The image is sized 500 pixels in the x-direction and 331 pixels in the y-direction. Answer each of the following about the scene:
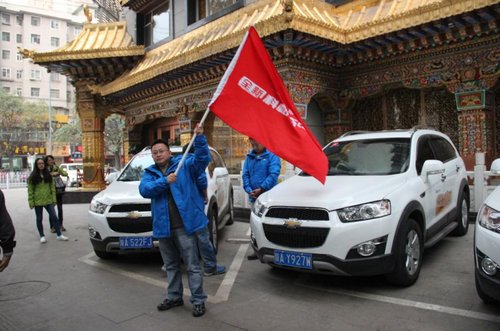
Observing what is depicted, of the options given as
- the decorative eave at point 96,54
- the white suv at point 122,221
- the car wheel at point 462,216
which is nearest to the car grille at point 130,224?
the white suv at point 122,221

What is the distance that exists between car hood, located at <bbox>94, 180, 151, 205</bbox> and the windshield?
101 inches

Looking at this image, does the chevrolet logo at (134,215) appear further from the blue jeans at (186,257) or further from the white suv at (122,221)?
the blue jeans at (186,257)

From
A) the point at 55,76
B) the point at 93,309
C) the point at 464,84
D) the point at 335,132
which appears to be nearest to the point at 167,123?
the point at 335,132

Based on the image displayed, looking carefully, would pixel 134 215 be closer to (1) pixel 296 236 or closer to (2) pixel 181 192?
(2) pixel 181 192

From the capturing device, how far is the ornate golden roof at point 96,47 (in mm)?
14547

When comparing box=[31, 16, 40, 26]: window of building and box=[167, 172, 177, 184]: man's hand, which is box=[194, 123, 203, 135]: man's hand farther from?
box=[31, 16, 40, 26]: window of building

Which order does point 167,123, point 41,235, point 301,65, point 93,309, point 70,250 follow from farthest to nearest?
point 167,123 < point 301,65 < point 41,235 < point 70,250 < point 93,309

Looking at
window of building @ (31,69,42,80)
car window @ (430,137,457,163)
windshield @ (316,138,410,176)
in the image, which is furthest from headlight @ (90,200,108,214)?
window of building @ (31,69,42,80)

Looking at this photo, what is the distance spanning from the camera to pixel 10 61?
62250mm

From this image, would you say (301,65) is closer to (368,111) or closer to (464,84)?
(368,111)

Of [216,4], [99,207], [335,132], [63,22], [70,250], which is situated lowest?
[70,250]

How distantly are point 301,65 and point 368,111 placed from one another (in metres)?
2.62

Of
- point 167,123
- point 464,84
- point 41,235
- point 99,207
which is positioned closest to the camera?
point 99,207

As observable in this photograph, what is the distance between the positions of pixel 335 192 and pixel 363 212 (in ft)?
1.33
